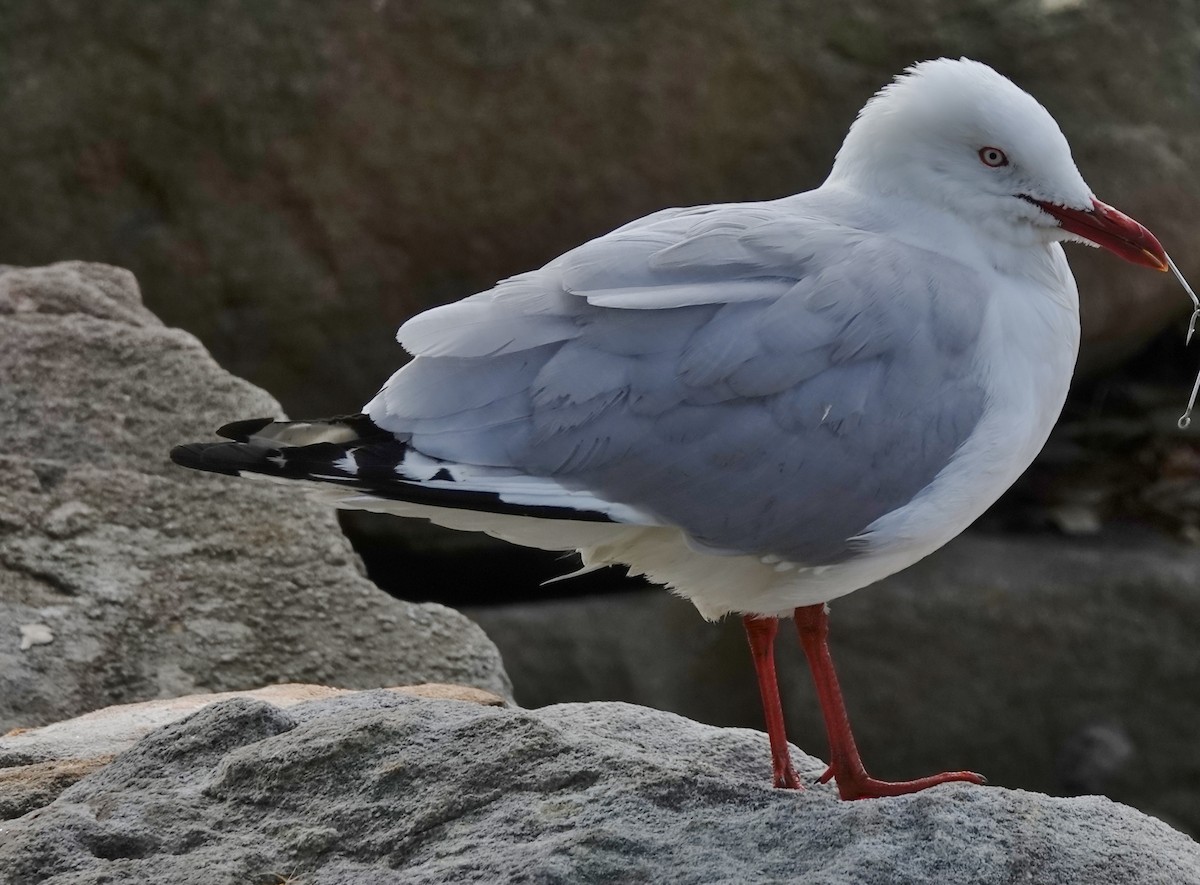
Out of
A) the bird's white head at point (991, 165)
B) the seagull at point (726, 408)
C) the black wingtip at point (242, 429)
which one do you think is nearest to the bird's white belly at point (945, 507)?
the seagull at point (726, 408)

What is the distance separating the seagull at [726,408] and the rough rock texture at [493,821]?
1.04 ft

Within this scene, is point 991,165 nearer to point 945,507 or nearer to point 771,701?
point 945,507

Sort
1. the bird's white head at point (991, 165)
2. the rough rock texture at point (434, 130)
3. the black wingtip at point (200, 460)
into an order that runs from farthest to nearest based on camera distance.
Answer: the rough rock texture at point (434, 130) < the bird's white head at point (991, 165) < the black wingtip at point (200, 460)

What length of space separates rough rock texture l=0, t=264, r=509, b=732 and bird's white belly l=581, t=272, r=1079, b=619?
1.01m

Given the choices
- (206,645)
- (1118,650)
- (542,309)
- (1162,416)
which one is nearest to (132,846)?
(542,309)

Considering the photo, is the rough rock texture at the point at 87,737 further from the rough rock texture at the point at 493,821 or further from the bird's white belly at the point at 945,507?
the bird's white belly at the point at 945,507

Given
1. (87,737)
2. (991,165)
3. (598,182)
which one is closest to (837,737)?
(991,165)

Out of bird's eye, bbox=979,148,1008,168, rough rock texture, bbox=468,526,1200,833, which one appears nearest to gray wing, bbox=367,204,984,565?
bird's eye, bbox=979,148,1008,168

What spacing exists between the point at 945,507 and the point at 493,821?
30.9 inches

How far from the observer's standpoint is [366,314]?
5.33 m

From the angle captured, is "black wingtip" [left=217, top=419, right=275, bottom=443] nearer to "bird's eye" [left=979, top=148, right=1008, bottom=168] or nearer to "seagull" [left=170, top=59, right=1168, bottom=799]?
"seagull" [left=170, top=59, right=1168, bottom=799]

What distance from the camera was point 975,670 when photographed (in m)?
5.21

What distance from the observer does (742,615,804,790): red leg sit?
8.29 ft

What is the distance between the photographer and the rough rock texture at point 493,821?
2041mm
